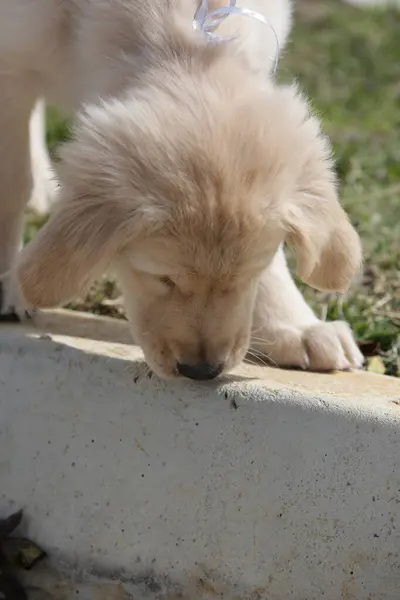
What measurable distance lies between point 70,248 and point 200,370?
18.4 inches

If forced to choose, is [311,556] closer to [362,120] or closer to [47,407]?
[47,407]

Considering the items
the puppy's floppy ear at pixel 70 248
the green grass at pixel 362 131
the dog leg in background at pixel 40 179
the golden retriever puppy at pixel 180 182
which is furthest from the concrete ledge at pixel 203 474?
the dog leg in background at pixel 40 179

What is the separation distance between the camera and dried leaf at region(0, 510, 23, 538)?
3.08 metres

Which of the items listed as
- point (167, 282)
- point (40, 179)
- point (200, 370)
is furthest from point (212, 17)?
point (40, 179)

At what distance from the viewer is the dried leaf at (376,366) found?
3.64m

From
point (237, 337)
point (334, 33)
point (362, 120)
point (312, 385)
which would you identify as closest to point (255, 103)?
point (237, 337)

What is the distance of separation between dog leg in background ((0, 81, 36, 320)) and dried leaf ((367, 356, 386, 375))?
1162 mm

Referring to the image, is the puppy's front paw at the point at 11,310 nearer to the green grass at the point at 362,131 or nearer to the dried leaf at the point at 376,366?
the green grass at the point at 362,131

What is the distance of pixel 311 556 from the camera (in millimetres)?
2900

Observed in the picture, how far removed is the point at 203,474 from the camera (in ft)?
9.80

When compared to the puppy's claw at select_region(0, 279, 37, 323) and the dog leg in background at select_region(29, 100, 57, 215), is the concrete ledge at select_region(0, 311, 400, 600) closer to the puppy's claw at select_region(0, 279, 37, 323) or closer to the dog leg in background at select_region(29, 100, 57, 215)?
the puppy's claw at select_region(0, 279, 37, 323)

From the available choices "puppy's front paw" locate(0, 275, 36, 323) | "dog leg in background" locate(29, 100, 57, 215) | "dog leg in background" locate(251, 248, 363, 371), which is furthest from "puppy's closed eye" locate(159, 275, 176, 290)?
"dog leg in background" locate(29, 100, 57, 215)

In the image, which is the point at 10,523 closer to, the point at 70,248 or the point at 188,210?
the point at 70,248

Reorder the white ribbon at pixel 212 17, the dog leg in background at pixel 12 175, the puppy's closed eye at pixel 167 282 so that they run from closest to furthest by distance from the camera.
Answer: the puppy's closed eye at pixel 167 282 → the white ribbon at pixel 212 17 → the dog leg in background at pixel 12 175
